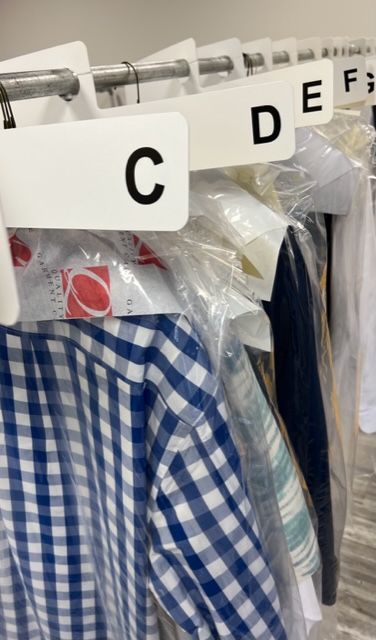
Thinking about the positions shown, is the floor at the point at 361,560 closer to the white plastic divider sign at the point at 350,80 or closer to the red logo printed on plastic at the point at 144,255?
the white plastic divider sign at the point at 350,80

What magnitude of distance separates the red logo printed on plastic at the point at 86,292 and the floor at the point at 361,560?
1013 millimetres

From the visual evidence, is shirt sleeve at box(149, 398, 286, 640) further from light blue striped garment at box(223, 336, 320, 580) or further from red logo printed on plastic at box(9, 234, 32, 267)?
red logo printed on plastic at box(9, 234, 32, 267)

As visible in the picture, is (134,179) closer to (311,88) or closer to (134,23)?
(311,88)

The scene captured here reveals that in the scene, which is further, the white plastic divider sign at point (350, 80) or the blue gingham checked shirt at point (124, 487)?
the white plastic divider sign at point (350, 80)

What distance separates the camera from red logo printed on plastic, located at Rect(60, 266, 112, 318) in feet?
1.38

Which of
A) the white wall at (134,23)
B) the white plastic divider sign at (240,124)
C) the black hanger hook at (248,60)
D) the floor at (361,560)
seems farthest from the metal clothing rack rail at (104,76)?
the white wall at (134,23)

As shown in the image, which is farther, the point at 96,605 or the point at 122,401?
the point at 96,605

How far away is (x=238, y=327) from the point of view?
50 cm

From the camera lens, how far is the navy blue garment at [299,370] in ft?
2.00

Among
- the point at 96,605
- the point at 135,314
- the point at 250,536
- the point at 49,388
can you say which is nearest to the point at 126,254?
the point at 135,314

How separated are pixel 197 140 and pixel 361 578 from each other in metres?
1.19

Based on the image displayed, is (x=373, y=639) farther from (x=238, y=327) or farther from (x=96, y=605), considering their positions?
(x=238, y=327)

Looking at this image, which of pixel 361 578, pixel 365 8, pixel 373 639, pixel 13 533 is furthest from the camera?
pixel 365 8

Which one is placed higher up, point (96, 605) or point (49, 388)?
point (49, 388)
